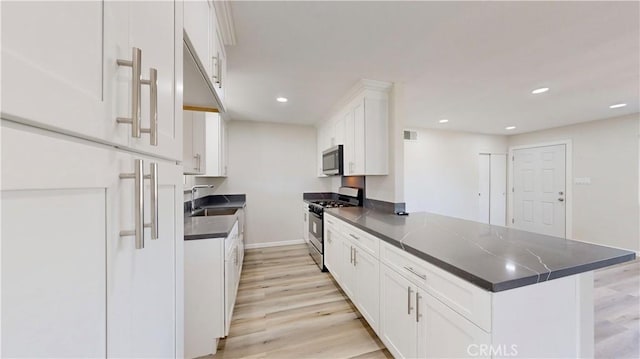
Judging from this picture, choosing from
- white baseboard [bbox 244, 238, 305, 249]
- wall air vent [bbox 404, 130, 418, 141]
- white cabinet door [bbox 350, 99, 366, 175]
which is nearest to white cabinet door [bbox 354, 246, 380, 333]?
white cabinet door [bbox 350, 99, 366, 175]

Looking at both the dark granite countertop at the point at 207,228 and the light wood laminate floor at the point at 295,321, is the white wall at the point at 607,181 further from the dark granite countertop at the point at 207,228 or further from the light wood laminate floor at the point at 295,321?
the dark granite countertop at the point at 207,228

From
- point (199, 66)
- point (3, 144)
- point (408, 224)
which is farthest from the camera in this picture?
point (408, 224)

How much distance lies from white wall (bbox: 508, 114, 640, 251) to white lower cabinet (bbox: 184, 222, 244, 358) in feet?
20.3

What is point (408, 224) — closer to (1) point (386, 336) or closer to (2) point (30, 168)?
(1) point (386, 336)

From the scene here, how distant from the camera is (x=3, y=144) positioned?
27cm

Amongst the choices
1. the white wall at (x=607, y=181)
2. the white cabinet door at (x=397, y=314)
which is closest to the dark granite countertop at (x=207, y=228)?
the white cabinet door at (x=397, y=314)

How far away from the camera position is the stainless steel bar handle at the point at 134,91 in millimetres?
452

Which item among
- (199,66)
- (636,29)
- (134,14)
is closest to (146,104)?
(134,14)

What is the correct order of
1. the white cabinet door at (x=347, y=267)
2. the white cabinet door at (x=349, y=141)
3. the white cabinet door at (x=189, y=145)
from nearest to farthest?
the white cabinet door at (x=189, y=145) → the white cabinet door at (x=347, y=267) → the white cabinet door at (x=349, y=141)

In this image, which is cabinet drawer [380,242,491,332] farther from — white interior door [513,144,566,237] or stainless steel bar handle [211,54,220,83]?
white interior door [513,144,566,237]

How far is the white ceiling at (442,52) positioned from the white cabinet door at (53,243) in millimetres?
1534

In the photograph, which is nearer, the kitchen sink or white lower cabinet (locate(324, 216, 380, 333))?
white lower cabinet (locate(324, 216, 380, 333))

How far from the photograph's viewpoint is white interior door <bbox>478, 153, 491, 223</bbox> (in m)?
5.51

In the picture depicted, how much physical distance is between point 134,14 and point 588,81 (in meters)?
3.99
